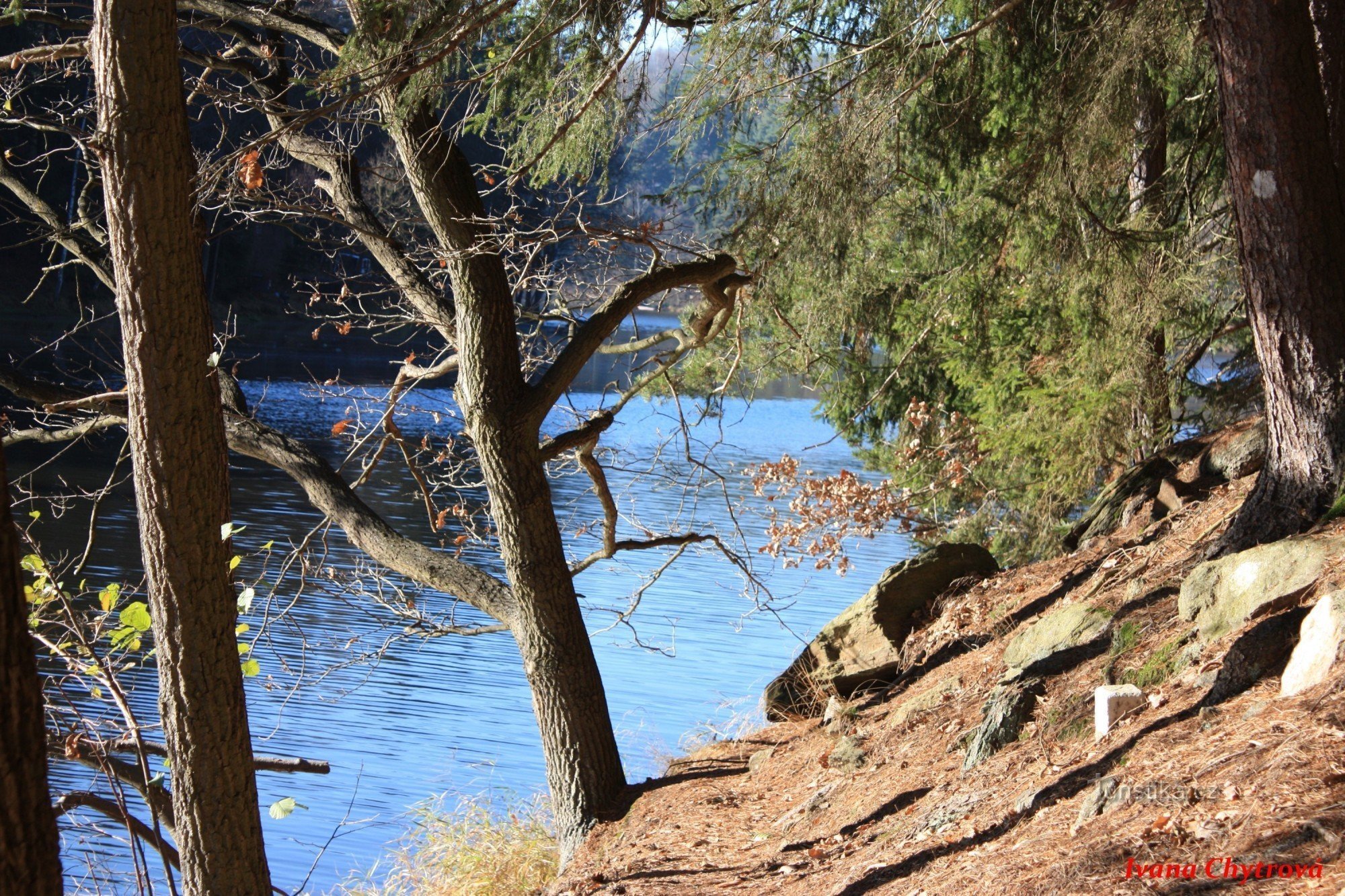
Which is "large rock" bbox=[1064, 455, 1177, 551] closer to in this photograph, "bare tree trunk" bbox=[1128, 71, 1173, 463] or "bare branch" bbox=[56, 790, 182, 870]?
"bare tree trunk" bbox=[1128, 71, 1173, 463]

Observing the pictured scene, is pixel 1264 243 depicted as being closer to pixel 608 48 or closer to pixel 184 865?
pixel 608 48

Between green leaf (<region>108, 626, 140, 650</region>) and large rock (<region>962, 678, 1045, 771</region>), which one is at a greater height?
green leaf (<region>108, 626, 140, 650</region>)

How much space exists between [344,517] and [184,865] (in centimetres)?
315

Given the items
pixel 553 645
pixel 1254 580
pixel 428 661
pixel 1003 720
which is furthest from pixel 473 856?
pixel 428 661

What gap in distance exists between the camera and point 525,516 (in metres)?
6.39

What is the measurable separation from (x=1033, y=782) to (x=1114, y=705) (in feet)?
1.40

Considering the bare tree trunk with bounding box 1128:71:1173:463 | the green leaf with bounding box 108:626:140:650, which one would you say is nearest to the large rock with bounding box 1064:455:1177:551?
the bare tree trunk with bounding box 1128:71:1173:463

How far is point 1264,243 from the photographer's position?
15.2 feet

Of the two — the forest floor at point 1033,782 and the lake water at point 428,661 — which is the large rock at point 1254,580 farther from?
the lake water at point 428,661

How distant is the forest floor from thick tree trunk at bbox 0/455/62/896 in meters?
2.48

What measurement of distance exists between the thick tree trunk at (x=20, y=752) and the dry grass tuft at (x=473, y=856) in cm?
479

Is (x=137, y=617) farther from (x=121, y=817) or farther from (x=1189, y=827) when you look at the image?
(x=1189, y=827)

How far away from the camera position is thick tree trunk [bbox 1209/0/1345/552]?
4.57 meters

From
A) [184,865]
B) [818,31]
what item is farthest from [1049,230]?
[184,865]
